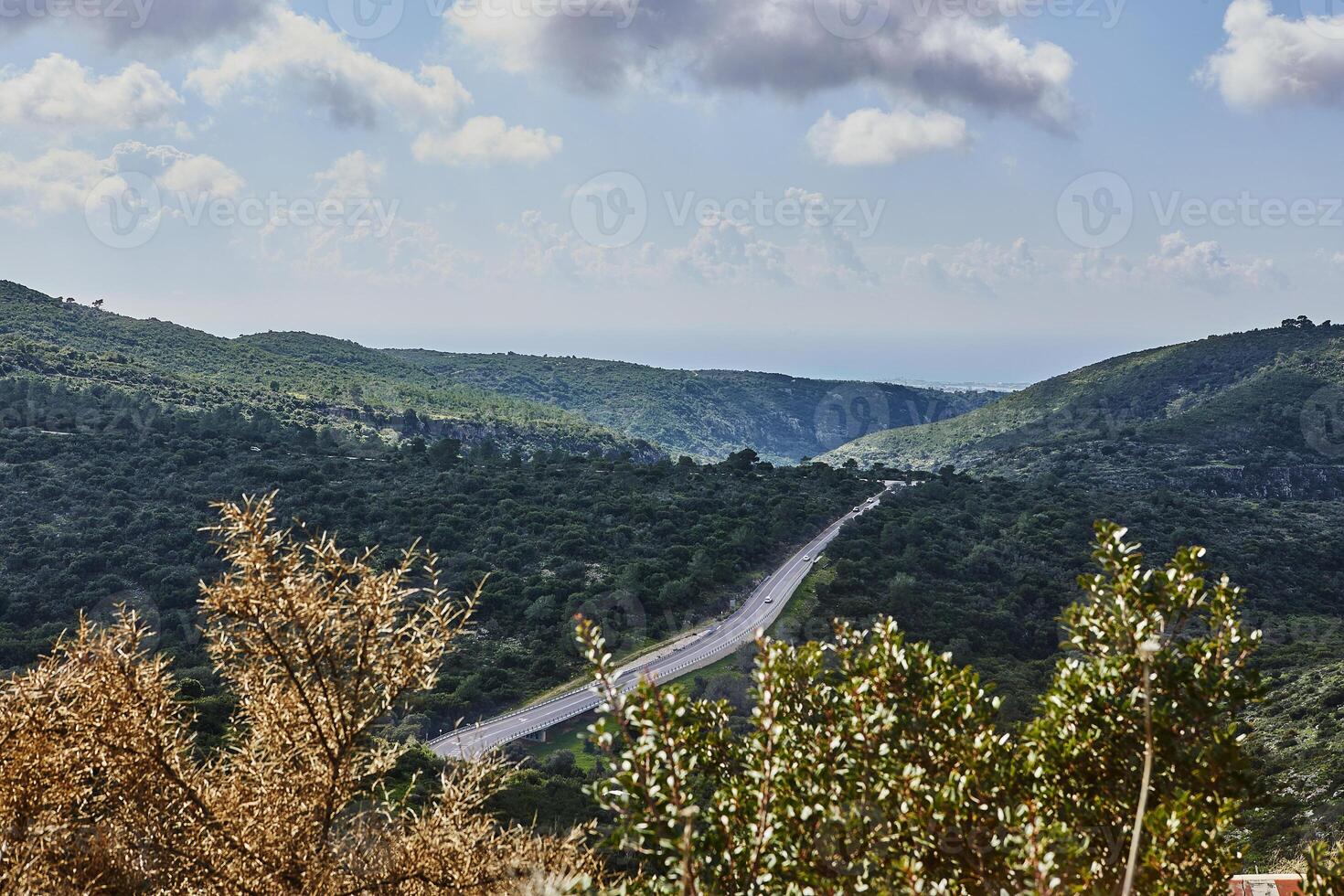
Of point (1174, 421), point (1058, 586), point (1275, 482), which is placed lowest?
point (1058, 586)

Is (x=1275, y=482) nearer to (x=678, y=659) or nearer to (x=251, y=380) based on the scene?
(x=678, y=659)

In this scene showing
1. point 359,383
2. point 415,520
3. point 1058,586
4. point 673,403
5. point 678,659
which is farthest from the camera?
point 673,403

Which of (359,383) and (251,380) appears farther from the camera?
(359,383)

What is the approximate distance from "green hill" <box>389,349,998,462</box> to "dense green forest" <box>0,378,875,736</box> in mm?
86360

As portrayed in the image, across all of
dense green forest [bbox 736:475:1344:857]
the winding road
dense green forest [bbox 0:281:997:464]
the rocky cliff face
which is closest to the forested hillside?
dense green forest [bbox 736:475:1344:857]

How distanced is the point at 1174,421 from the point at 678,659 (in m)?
75.9

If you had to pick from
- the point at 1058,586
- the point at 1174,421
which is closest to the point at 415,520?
the point at 1058,586

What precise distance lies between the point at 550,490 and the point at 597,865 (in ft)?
166

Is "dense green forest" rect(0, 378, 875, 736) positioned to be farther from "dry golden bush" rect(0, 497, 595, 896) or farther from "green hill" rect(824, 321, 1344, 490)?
"green hill" rect(824, 321, 1344, 490)

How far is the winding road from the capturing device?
96.2 feet

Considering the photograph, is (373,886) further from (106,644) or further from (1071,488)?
(1071,488)

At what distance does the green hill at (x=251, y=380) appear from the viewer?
6900 centimetres

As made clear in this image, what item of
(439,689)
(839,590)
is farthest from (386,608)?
(839,590)

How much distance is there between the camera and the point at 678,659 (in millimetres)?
37062
